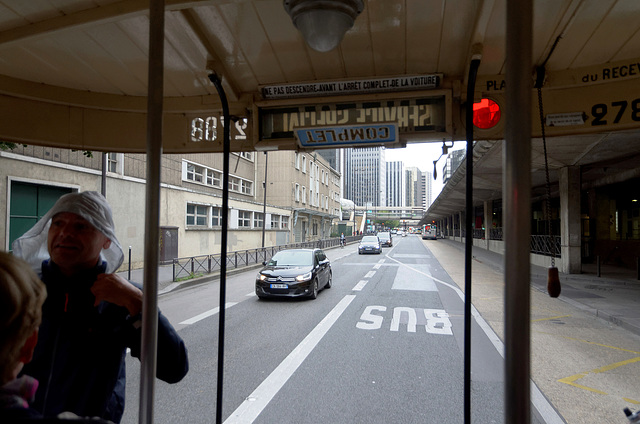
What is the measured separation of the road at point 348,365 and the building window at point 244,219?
746 inches

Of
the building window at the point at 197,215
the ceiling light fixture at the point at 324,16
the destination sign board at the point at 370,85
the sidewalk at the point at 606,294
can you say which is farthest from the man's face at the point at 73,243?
the building window at the point at 197,215

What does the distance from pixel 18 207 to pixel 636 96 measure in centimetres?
1739

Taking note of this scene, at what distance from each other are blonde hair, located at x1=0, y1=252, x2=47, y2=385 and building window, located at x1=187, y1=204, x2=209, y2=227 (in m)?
23.6

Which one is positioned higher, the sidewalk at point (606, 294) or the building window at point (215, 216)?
the building window at point (215, 216)

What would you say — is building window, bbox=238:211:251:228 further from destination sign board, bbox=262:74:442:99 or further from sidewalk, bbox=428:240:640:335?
destination sign board, bbox=262:74:442:99

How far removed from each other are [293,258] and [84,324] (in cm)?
1086

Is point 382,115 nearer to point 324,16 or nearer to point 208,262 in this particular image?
point 324,16

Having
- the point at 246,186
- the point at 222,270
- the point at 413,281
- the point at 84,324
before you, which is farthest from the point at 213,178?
the point at 84,324

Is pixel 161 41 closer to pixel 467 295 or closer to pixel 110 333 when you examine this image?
pixel 110 333

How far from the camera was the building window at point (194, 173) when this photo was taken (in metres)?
23.9

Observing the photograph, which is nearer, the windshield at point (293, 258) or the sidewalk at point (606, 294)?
the sidewalk at point (606, 294)

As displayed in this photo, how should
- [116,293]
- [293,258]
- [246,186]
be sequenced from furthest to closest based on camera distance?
[246,186] → [293,258] → [116,293]

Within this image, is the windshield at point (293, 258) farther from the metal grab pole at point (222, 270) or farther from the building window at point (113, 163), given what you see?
the building window at point (113, 163)

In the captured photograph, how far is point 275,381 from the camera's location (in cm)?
523
